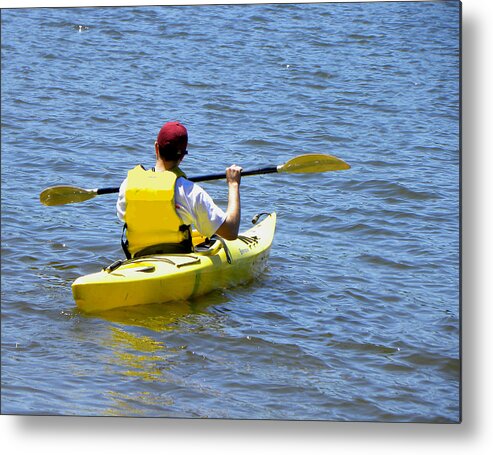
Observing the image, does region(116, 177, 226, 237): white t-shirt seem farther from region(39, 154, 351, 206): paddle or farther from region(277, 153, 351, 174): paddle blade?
region(277, 153, 351, 174): paddle blade

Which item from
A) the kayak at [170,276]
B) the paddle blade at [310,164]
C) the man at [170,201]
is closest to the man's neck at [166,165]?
the man at [170,201]

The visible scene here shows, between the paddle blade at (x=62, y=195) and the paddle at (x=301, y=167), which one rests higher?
the paddle at (x=301, y=167)

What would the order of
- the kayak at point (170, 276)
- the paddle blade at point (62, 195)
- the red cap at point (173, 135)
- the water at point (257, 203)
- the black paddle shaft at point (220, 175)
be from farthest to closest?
1. the paddle blade at point (62, 195)
2. the black paddle shaft at point (220, 175)
3. the kayak at point (170, 276)
4. the red cap at point (173, 135)
5. the water at point (257, 203)

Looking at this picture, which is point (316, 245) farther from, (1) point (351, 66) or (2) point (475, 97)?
(2) point (475, 97)

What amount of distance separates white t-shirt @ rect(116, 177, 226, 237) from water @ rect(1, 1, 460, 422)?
0.43 m

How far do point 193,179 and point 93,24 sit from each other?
2.90 ft

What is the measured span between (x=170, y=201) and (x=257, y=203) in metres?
1.64

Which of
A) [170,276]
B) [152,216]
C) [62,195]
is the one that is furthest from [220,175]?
[62,195]

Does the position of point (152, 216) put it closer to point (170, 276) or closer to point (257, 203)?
point (170, 276)

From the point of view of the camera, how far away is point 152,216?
507cm

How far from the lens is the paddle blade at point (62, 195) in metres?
5.54

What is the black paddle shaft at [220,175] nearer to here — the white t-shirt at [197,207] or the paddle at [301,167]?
the paddle at [301,167]

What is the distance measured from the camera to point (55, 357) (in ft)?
15.5

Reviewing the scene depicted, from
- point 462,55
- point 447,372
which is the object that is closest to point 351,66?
point 462,55
